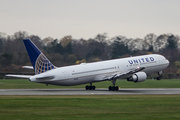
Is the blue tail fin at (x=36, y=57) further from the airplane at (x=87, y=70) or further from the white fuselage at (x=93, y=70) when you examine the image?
the white fuselage at (x=93, y=70)

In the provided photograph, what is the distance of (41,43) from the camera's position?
17000 centimetres

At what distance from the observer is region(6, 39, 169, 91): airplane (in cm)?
4269

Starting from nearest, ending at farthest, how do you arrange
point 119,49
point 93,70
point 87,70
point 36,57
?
point 36,57, point 87,70, point 93,70, point 119,49

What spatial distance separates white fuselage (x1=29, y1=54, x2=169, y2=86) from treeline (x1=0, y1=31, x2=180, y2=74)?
46982 mm

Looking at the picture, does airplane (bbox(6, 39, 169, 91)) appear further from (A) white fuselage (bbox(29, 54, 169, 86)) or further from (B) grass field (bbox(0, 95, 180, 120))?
(B) grass field (bbox(0, 95, 180, 120))

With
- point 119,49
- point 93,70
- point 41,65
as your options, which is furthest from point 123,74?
point 119,49

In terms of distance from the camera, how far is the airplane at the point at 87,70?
42688mm

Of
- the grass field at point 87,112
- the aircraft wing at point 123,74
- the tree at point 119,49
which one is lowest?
the grass field at point 87,112

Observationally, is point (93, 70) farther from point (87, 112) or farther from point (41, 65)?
point (87, 112)

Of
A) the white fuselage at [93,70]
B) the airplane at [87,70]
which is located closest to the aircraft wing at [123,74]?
the airplane at [87,70]

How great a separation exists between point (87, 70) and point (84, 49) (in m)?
114

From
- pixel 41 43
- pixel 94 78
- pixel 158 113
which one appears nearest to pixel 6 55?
pixel 94 78

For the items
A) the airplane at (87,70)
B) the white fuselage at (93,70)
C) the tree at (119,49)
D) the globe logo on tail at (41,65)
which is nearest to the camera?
the airplane at (87,70)

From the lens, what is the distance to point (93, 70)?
4681 cm
